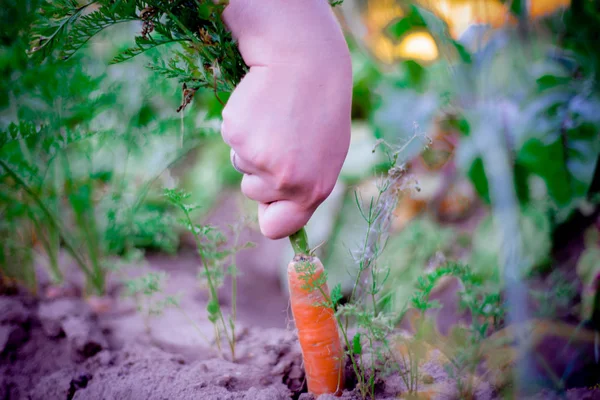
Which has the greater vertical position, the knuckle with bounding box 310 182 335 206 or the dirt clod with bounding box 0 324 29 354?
the knuckle with bounding box 310 182 335 206

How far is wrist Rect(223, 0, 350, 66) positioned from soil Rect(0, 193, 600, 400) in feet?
1.66

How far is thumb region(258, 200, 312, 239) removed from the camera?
2.19 feet

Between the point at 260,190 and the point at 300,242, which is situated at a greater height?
the point at 260,190

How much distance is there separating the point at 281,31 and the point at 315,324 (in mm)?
476

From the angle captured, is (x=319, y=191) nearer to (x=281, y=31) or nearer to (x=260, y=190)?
(x=260, y=190)

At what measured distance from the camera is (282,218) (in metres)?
0.67

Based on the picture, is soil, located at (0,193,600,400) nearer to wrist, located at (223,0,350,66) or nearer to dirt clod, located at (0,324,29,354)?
dirt clod, located at (0,324,29,354)

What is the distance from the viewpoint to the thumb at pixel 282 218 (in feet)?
2.19

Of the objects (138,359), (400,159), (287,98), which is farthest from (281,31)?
(400,159)

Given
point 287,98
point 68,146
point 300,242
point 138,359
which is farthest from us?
point 68,146

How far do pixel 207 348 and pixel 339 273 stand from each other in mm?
741

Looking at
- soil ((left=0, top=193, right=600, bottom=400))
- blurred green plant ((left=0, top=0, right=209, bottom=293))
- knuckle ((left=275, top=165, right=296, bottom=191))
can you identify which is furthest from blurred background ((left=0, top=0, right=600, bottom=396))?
knuckle ((left=275, top=165, right=296, bottom=191))

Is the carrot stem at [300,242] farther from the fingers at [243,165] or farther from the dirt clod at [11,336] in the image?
the dirt clod at [11,336]

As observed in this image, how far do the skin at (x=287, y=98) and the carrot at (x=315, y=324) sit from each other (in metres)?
0.11
